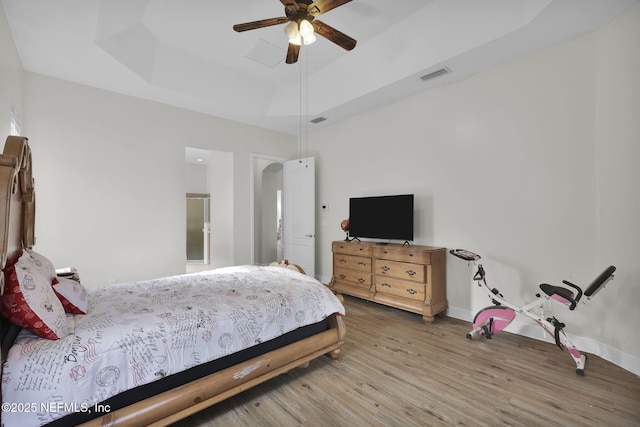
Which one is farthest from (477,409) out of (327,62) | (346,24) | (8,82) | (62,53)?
(62,53)

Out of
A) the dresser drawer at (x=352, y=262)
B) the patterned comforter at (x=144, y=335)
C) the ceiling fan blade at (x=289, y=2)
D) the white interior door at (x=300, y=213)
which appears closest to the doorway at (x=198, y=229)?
the white interior door at (x=300, y=213)

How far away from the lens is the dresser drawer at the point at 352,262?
408 cm

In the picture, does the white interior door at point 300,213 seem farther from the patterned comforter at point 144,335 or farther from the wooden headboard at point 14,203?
the wooden headboard at point 14,203

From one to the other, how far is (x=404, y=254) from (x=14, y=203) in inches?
135

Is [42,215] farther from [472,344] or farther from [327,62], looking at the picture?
[472,344]

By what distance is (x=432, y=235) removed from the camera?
3.85 m

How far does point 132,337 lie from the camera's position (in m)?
1.57

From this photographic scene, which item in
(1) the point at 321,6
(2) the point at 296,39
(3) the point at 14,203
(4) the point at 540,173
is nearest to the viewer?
(3) the point at 14,203

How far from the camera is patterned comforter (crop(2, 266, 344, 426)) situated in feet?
4.21

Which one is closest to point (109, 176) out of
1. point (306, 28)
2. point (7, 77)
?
point (7, 77)

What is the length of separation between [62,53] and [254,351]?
348 centimetres

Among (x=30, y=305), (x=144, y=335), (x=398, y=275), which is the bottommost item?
(x=398, y=275)

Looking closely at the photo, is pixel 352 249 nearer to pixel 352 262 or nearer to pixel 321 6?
pixel 352 262

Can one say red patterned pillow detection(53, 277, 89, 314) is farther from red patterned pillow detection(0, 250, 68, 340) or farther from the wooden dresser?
the wooden dresser
